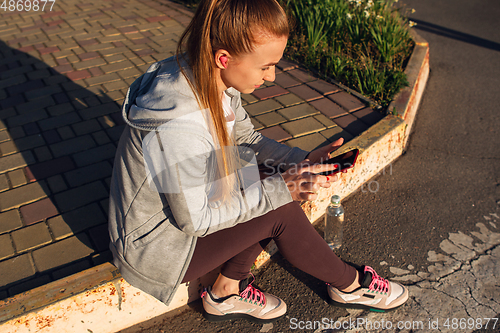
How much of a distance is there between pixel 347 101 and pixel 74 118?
7.91ft

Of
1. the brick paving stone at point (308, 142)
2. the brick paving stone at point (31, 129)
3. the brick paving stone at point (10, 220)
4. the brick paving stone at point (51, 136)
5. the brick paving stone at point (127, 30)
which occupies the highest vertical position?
the brick paving stone at point (308, 142)

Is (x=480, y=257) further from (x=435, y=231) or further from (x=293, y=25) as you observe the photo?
(x=293, y=25)

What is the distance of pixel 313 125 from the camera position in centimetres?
→ 325

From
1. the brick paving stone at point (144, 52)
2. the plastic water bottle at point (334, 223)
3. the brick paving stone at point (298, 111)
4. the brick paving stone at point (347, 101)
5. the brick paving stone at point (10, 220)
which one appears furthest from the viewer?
the brick paving stone at point (144, 52)

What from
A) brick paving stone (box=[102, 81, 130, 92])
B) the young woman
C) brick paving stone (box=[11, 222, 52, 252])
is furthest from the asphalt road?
brick paving stone (box=[102, 81, 130, 92])

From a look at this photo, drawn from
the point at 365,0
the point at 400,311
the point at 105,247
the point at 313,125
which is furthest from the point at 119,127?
the point at 365,0

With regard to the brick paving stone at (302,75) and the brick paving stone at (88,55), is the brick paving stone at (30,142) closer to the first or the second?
the brick paving stone at (88,55)

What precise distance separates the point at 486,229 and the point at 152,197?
2.28 m

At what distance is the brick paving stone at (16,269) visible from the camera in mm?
1982

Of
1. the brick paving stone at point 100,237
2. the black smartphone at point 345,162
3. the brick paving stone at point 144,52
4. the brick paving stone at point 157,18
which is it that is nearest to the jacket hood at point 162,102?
the black smartphone at point 345,162

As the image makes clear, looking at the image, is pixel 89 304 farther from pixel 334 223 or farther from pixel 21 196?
pixel 334 223

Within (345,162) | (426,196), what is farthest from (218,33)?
(426,196)

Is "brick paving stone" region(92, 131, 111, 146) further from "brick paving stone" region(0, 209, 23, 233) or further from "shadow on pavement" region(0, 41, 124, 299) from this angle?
"brick paving stone" region(0, 209, 23, 233)

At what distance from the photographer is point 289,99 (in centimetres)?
363
